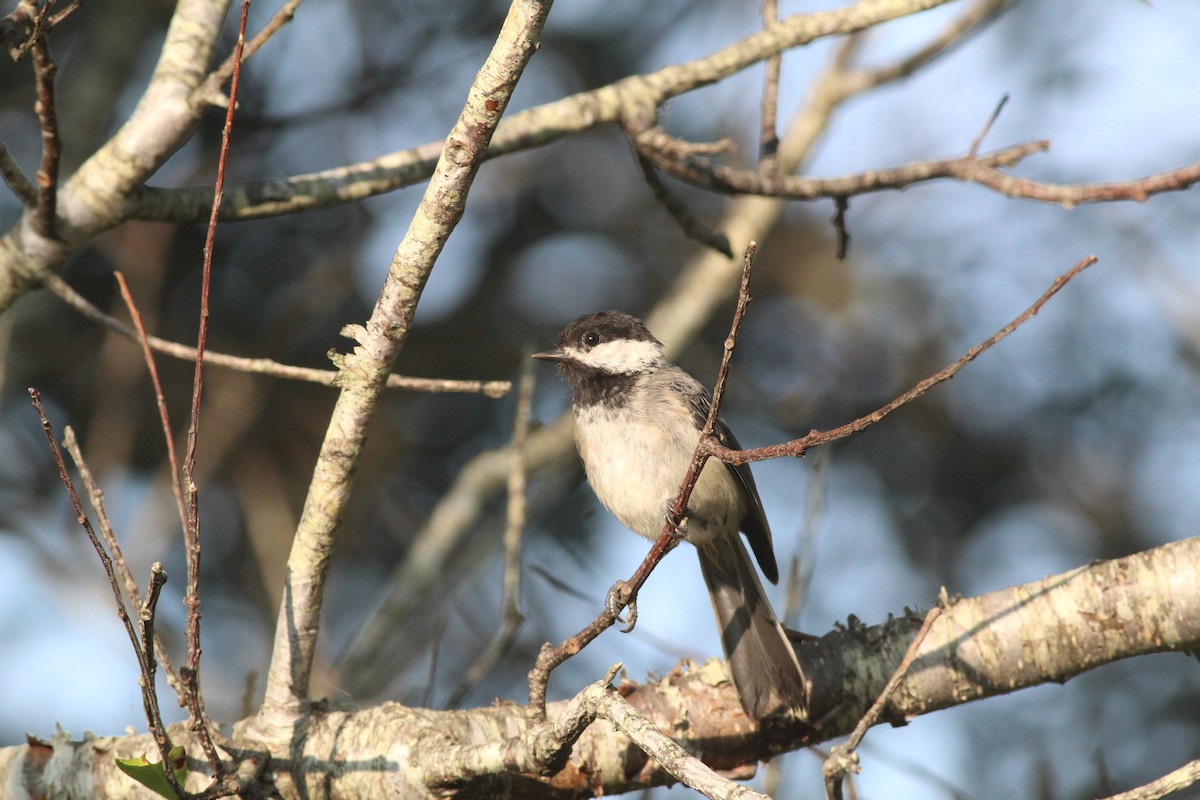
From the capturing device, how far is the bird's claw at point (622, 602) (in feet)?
8.63

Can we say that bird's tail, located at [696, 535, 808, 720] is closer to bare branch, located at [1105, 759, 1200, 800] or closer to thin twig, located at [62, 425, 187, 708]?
bare branch, located at [1105, 759, 1200, 800]

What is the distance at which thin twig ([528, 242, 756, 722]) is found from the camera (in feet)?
7.31

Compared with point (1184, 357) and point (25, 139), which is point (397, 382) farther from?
point (1184, 357)

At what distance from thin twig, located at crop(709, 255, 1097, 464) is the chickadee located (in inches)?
61.0

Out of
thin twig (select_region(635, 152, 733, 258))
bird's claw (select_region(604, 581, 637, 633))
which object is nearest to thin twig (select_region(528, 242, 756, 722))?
bird's claw (select_region(604, 581, 637, 633))

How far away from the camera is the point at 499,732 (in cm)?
341

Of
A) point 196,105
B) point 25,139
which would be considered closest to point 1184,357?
point 196,105

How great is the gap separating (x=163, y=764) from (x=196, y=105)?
6.99 ft

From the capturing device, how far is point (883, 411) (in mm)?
2143

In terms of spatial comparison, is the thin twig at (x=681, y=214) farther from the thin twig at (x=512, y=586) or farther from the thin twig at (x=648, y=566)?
the thin twig at (x=648, y=566)

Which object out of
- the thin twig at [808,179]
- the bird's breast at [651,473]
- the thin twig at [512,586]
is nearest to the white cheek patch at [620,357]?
the bird's breast at [651,473]

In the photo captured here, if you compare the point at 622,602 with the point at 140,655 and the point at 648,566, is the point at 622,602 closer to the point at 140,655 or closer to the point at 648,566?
the point at 648,566

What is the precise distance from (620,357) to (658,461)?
64 centimetres

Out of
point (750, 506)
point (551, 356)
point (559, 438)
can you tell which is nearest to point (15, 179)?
point (551, 356)
